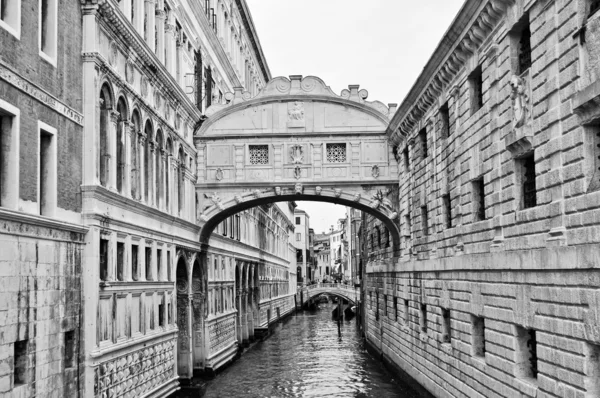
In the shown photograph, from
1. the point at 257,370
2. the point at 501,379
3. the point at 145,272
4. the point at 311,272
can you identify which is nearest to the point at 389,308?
the point at 257,370

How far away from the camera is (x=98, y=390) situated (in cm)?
1543

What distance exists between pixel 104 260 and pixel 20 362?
162 inches

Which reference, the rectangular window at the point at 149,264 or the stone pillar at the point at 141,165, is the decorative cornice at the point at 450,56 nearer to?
the stone pillar at the point at 141,165

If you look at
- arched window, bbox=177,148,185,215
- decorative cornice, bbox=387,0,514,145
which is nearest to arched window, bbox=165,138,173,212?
arched window, bbox=177,148,185,215

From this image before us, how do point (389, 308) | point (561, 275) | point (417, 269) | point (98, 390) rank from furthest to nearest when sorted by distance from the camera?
point (389, 308)
point (417, 269)
point (98, 390)
point (561, 275)

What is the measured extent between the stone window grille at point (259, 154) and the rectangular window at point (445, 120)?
27.2ft

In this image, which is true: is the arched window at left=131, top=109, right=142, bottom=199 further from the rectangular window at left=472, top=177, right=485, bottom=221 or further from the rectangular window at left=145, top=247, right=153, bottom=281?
the rectangular window at left=472, top=177, right=485, bottom=221

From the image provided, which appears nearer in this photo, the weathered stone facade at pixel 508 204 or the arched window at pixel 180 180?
the weathered stone facade at pixel 508 204

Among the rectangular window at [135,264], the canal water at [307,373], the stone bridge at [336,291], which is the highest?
the rectangular window at [135,264]

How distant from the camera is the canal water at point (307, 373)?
80.4 feet

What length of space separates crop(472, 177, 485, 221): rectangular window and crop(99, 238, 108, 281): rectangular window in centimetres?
810

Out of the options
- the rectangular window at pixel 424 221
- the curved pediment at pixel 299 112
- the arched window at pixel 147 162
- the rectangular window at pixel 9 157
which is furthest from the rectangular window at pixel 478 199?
the curved pediment at pixel 299 112

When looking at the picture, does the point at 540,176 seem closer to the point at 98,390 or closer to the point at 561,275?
A: the point at 561,275

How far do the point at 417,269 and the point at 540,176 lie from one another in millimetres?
10681
